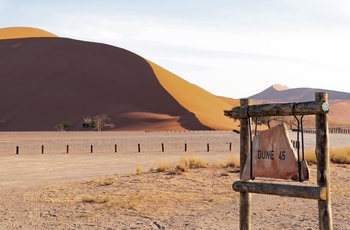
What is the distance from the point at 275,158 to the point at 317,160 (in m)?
0.57

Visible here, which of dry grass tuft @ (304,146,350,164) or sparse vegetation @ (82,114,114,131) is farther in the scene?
sparse vegetation @ (82,114,114,131)

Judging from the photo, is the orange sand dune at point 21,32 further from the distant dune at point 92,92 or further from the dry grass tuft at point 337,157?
the dry grass tuft at point 337,157

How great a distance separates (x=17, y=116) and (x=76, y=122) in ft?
43.3

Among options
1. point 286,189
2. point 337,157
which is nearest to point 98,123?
point 337,157

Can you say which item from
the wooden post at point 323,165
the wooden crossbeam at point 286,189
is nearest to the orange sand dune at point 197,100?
the wooden crossbeam at point 286,189

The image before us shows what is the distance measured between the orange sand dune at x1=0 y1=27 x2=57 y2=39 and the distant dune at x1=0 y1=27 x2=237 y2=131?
2682cm

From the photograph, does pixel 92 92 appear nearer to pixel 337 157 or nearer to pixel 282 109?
pixel 337 157

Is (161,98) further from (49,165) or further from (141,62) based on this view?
(49,165)

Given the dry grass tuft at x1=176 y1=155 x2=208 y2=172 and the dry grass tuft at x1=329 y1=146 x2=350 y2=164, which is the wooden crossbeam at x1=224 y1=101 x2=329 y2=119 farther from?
the dry grass tuft at x1=329 y1=146 x2=350 y2=164

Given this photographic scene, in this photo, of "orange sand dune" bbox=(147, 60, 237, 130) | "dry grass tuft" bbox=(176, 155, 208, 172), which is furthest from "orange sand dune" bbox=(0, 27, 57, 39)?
"dry grass tuft" bbox=(176, 155, 208, 172)

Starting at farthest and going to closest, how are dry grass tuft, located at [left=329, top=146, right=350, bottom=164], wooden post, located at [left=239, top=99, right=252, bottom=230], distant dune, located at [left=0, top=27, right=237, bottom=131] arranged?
distant dune, located at [left=0, top=27, right=237, bottom=131]
dry grass tuft, located at [left=329, top=146, right=350, bottom=164]
wooden post, located at [left=239, top=99, right=252, bottom=230]

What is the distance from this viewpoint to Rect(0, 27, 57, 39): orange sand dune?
149 metres

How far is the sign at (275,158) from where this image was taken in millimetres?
6131

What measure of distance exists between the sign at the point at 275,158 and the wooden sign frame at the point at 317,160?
5.9 inches
